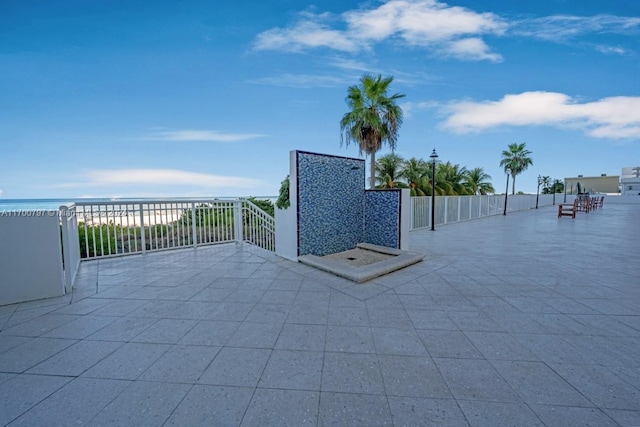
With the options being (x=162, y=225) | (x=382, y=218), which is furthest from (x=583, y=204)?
(x=162, y=225)

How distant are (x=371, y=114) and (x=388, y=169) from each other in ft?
24.0

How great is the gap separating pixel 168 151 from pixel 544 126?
961 inches

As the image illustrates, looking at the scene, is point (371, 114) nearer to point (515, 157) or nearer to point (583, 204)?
point (515, 157)

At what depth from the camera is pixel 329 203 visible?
5953mm

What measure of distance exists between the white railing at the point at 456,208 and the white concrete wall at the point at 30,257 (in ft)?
→ 31.7

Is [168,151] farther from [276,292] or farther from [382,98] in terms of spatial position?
[276,292]

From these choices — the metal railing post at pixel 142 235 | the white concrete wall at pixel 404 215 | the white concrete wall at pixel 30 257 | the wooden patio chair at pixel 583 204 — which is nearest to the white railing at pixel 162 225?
the metal railing post at pixel 142 235

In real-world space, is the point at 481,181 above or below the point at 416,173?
below

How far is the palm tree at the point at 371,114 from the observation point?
431 inches

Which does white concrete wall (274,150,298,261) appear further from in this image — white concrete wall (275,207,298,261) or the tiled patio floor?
the tiled patio floor

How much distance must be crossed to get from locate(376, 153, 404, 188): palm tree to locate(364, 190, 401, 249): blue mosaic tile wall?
1132 centimetres

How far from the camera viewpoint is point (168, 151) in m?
11.9

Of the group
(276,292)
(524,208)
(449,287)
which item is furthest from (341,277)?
(524,208)

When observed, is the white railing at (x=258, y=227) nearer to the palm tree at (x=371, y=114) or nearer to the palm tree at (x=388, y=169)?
the palm tree at (x=371, y=114)
